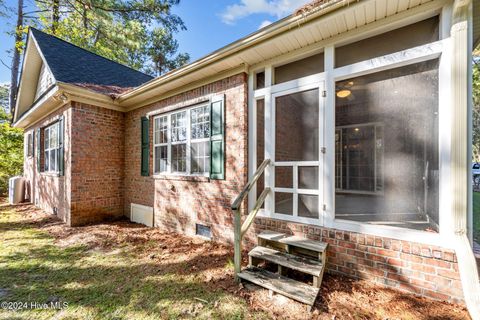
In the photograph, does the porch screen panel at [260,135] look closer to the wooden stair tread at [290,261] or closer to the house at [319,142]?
the house at [319,142]

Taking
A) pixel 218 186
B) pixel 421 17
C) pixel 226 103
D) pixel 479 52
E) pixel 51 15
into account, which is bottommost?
pixel 218 186

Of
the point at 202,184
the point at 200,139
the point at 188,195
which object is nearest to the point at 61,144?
the point at 188,195

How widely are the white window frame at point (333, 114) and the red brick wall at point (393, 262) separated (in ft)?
0.30

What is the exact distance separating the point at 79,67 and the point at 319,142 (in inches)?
289

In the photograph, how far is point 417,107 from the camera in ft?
8.39

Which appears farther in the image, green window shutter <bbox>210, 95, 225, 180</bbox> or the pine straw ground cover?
green window shutter <bbox>210, 95, 225, 180</bbox>

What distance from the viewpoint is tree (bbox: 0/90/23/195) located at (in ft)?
31.3

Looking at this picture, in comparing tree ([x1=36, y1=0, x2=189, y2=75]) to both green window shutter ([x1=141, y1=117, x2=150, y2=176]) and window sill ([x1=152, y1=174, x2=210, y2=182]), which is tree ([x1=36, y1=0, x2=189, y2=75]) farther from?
window sill ([x1=152, y1=174, x2=210, y2=182])

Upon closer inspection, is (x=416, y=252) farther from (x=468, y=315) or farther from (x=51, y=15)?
(x=51, y=15)

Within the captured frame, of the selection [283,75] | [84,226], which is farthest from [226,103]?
[84,226]

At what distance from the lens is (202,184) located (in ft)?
13.3

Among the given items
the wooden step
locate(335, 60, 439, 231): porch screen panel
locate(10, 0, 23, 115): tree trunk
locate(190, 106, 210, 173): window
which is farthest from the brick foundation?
locate(10, 0, 23, 115): tree trunk

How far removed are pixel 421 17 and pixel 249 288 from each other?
3.72 metres

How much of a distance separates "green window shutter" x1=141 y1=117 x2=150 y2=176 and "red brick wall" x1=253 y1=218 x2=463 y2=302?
4.08m
